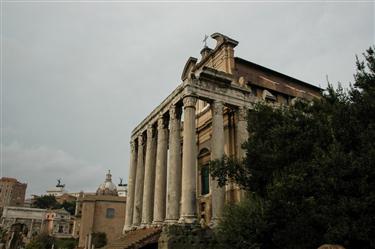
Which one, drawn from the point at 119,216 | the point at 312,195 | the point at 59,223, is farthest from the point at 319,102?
the point at 59,223

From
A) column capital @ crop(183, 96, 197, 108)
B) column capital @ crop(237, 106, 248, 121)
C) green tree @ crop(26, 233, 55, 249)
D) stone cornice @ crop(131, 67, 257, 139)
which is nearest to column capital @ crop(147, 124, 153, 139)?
stone cornice @ crop(131, 67, 257, 139)

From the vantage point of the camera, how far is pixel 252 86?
2266cm

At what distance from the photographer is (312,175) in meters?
11.3

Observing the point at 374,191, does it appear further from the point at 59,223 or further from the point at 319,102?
the point at 59,223

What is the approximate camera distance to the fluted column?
19.1 m

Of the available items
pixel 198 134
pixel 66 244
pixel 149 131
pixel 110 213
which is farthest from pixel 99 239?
pixel 149 131

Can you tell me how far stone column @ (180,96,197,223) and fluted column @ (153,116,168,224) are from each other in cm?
306

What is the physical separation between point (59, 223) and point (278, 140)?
71.7 m

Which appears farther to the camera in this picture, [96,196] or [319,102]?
[96,196]

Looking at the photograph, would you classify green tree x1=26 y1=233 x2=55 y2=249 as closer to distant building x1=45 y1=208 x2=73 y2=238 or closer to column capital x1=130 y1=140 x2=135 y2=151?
distant building x1=45 y1=208 x2=73 y2=238

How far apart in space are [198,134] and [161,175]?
221 inches

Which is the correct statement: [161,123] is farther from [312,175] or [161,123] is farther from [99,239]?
[99,239]

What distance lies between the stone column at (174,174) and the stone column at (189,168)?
756 millimetres

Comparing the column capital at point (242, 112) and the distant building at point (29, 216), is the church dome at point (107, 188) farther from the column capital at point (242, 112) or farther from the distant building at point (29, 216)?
the column capital at point (242, 112)
